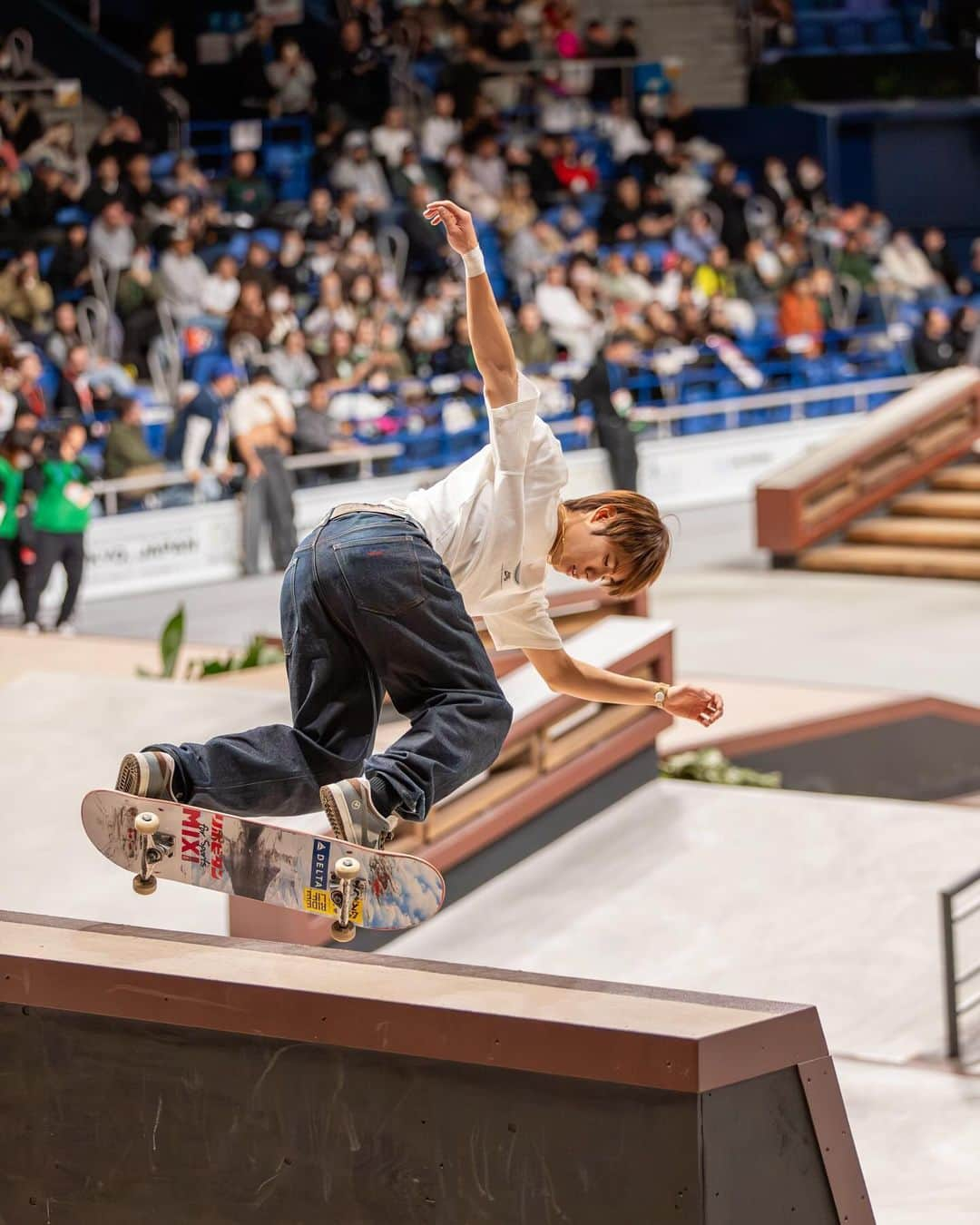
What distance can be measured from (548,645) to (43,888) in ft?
9.63

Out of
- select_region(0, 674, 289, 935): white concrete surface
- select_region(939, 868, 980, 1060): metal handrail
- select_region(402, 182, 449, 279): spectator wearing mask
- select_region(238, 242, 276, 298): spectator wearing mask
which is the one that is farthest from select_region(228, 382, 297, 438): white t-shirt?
select_region(939, 868, 980, 1060): metal handrail

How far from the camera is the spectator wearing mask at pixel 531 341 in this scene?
15995mm

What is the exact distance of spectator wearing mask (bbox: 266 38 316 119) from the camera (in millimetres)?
19031

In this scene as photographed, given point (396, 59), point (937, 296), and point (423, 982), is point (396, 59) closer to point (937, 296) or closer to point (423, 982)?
point (937, 296)

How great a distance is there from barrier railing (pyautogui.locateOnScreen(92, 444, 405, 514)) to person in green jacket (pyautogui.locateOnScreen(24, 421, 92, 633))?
1570 millimetres

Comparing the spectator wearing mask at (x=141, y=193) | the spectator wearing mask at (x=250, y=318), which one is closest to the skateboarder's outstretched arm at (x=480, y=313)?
the spectator wearing mask at (x=250, y=318)

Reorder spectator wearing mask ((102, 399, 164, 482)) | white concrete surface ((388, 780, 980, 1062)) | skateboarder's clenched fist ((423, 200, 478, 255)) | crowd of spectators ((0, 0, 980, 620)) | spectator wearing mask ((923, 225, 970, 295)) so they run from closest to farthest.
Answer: skateboarder's clenched fist ((423, 200, 478, 255)), white concrete surface ((388, 780, 980, 1062)), spectator wearing mask ((102, 399, 164, 482)), crowd of spectators ((0, 0, 980, 620)), spectator wearing mask ((923, 225, 970, 295))

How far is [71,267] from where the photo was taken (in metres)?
14.7

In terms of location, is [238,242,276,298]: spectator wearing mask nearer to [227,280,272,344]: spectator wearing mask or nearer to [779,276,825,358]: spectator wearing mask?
[227,280,272,344]: spectator wearing mask

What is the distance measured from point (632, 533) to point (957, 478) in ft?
39.9

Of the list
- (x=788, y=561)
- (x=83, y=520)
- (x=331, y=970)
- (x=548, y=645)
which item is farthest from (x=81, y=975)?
(x=788, y=561)

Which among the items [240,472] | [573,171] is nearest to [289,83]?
[573,171]

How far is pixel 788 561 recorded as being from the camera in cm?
1477

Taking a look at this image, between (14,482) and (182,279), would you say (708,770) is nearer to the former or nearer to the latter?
(14,482)
